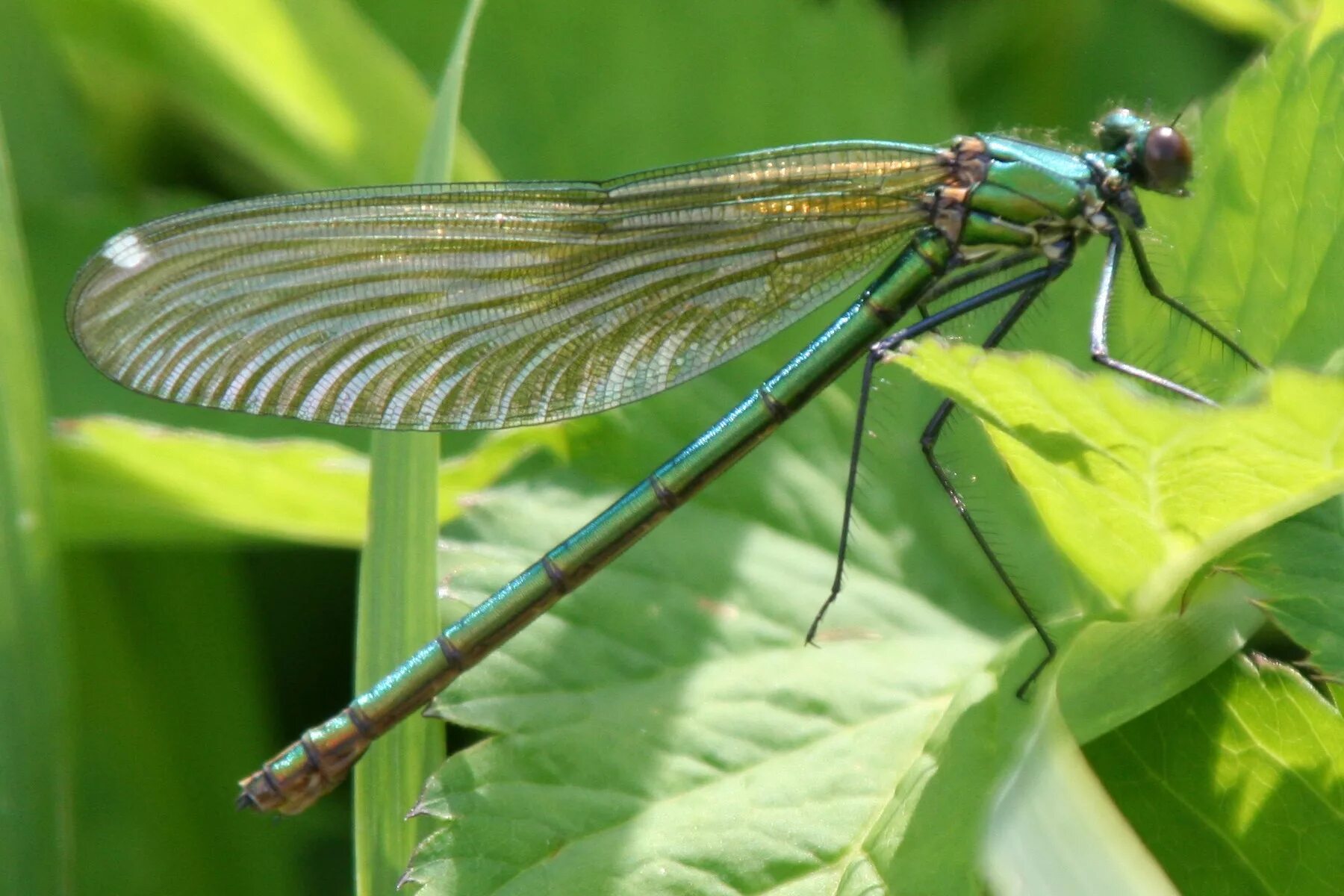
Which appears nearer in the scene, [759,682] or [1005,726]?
[1005,726]

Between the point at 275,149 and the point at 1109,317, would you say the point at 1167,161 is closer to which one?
the point at 1109,317

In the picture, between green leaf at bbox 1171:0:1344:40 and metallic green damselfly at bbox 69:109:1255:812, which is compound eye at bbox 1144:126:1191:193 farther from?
green leaf at bbox 1171:0:1344:40

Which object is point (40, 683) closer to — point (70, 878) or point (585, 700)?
point (70, 878)

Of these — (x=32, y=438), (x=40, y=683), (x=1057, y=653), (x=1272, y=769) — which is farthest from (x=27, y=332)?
(x=1272, y=769)

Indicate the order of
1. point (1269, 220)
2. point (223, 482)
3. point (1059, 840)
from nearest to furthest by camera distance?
point (1059, 840)
point (1269, 220)
point (223, 482)

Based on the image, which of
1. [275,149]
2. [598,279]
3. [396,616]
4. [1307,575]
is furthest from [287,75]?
[1307,575]

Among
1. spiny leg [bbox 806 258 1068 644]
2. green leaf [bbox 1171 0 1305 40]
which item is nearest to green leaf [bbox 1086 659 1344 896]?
spiny leg [bbox 806 258 1068 644]

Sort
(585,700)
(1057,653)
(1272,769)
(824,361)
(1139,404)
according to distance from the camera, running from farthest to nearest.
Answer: (824,361) < (585,700) < (1057,653) < (1272,769) < (1139,404)
